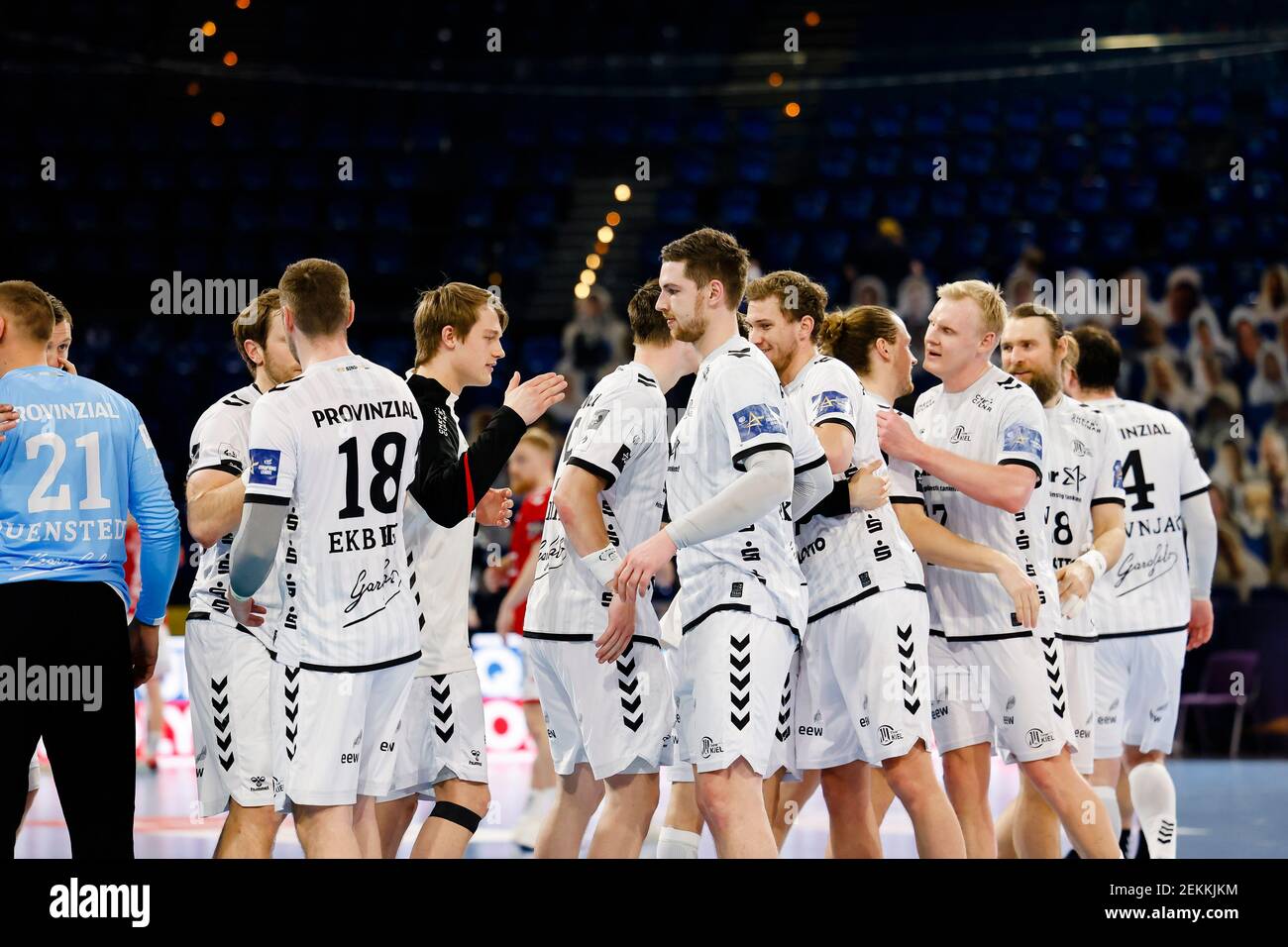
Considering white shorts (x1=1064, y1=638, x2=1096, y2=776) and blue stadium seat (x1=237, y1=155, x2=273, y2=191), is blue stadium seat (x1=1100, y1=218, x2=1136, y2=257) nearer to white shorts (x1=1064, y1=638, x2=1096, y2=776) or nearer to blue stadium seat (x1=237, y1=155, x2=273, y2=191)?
blue stadium seat (x1=237, y1=155, x2=273, y2=191)

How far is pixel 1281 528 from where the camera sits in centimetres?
1202

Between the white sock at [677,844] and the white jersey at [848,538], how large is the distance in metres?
0.89

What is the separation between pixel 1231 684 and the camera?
11.2m

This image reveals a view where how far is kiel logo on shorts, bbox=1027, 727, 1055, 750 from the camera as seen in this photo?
17.5ft

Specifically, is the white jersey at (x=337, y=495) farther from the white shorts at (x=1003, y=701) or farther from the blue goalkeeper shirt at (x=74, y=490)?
the white shorts at (x=1003, y=701)

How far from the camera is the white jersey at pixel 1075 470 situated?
6.28 meters

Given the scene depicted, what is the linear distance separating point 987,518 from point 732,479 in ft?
4.53

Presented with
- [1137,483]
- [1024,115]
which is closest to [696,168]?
[1024,115]

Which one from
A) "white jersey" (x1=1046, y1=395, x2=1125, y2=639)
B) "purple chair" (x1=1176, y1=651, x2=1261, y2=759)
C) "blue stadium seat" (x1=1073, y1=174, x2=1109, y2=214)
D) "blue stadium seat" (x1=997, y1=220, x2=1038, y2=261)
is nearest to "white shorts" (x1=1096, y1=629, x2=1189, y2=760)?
"white jersey" (x1=1046, y1=395, x2=1125, y2=639)

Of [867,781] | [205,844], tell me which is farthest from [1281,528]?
[205,844]

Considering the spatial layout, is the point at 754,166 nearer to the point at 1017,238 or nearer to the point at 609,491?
the point at 1017,238

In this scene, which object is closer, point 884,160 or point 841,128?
point 884,160
